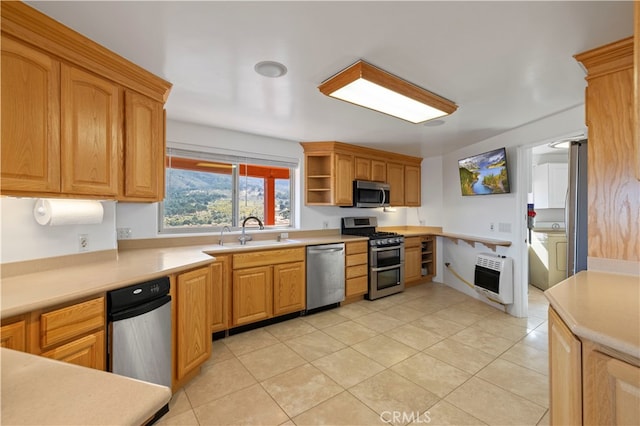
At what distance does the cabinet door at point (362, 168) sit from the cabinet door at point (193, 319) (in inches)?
104

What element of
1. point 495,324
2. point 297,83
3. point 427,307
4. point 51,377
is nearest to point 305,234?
point 427,307

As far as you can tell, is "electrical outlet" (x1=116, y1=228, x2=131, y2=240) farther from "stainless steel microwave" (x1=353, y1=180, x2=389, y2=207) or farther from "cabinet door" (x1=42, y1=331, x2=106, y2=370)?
"stainless steel microwave" (x1=353, y1=180, x2=389, y2=207)

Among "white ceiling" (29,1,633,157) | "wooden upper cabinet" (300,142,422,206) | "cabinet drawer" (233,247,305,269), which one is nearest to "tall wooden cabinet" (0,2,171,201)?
"white ceiling" (29,1,633,157)

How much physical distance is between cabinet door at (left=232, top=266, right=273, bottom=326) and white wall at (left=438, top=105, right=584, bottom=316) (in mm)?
2991

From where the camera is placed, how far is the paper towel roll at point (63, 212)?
1.70m

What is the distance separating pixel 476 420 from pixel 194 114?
3397 millimetres

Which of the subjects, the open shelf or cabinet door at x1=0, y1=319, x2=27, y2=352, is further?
the open shelf

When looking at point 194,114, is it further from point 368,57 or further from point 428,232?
point 428,232

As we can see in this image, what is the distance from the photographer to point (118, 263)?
203 cm

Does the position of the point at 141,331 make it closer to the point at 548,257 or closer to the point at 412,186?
the point at 412,186

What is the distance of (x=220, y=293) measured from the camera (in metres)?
2.74

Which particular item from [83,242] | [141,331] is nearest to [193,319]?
[141,331]

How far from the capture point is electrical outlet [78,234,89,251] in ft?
6.42

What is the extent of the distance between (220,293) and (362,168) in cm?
269
